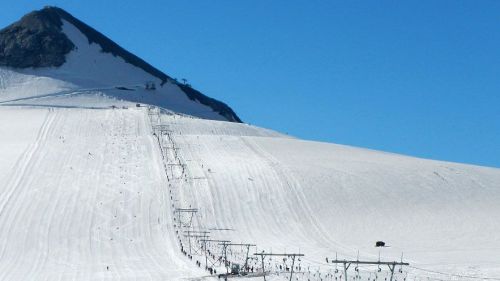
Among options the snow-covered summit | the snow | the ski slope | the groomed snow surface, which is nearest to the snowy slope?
the groomed snow surface

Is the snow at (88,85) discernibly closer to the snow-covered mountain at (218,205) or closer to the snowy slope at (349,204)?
the snow-covered mountain at (218,205)

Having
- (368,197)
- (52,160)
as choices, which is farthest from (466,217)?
(52,160)

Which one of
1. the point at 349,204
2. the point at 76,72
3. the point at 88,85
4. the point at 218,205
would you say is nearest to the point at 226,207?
the point at 218,205

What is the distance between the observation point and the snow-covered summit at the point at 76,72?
107188 millimetres

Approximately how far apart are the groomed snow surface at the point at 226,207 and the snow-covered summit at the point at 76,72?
39985 mm

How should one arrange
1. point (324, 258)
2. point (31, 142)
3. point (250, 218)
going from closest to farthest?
point (324, 258) < point (250, 218) < point (31, 142)

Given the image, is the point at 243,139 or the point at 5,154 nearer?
the point at 5,154

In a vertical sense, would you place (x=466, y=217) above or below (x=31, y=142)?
below

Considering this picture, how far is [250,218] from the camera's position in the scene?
43406 mm

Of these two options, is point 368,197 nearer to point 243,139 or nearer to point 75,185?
point 75,185

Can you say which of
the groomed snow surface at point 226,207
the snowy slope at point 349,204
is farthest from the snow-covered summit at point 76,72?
the snowy slope at point 349,204

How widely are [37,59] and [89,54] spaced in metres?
9.94

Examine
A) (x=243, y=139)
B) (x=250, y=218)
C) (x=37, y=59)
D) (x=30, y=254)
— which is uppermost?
(x=37, y=59)

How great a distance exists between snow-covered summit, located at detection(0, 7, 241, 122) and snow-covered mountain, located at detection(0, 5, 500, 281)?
29.7 m
